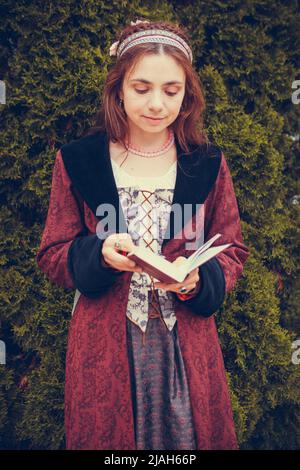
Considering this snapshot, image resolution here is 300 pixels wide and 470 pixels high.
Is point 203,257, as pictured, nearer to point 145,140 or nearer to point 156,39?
point 145,140

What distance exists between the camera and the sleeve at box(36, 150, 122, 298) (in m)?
1.82

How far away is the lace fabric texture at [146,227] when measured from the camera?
1909 mm

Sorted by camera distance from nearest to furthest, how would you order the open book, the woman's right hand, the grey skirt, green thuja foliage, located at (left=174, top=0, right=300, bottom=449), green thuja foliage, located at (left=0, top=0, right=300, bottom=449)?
the open book < the woman's right hand < the grey skirt < green thuja foliage, located at (left=0, top=0, right=300, bottom=449) < green thuja foliage, located at (left=174, top=0, right=300, bottom=449)

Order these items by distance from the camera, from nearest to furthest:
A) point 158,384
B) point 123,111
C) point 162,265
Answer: point 162,265 → point 158,384 → point 123,111

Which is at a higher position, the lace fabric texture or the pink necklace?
the pink necklace

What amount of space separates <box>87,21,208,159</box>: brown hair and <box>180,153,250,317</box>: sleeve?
0.19m

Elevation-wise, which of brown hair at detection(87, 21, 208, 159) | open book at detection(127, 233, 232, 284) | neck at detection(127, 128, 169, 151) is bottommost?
open book at detection(127, 233, 232, 284)

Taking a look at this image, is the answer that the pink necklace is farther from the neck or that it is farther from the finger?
the finger

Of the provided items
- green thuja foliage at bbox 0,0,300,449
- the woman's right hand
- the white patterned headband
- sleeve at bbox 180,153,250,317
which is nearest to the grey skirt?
sleeve at bbox 180,153,250,317

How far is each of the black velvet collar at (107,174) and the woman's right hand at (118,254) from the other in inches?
7.1

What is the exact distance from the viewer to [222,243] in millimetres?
1985

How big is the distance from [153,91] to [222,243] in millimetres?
607

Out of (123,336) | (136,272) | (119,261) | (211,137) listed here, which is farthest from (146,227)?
(211,137)

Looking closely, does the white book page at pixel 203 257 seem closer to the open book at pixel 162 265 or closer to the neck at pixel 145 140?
the open book at pixel 162 265
